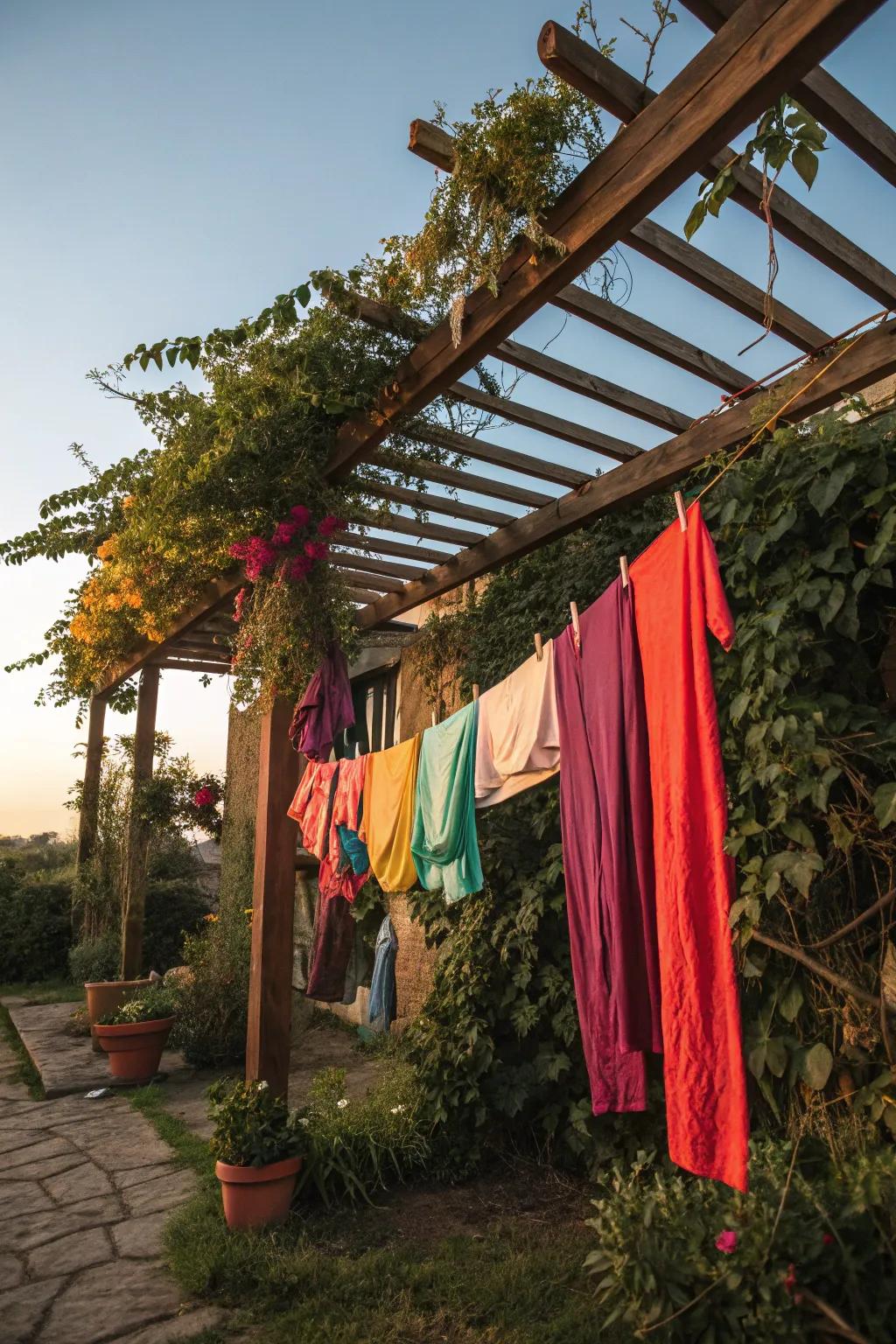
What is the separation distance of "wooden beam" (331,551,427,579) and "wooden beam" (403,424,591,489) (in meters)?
1.22

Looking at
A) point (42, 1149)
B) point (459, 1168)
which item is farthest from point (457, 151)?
point (42, 1149)

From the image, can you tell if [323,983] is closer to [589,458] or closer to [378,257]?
[589,458]

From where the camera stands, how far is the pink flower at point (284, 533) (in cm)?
459

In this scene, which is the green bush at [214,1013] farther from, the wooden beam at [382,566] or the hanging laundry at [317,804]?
the wooden beam at [382,566]

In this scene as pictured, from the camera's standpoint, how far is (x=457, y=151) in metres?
2.97

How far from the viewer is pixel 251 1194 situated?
3.64m

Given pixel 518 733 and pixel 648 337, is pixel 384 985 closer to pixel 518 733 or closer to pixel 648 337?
pixel 518 733

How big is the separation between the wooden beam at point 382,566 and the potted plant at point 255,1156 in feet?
10.3

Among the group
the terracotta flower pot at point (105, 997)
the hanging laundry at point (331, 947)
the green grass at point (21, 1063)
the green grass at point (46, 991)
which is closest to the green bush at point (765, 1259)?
the hanging laundry at point (331, 947)

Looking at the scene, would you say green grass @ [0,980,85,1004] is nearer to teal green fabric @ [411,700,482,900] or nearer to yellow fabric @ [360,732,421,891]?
yellow fabric @ [360,732,421,891]

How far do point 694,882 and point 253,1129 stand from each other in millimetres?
2630

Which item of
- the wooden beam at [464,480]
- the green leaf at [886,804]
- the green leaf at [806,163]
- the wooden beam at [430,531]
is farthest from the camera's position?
the wooden beam at [430,531]

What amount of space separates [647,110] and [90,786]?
908cm

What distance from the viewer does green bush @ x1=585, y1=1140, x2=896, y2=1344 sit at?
88.8 inches
